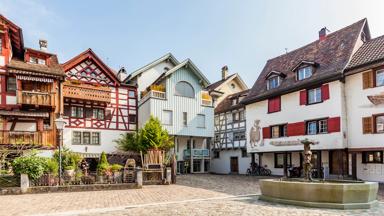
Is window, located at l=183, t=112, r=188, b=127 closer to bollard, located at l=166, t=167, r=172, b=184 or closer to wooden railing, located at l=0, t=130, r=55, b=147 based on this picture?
bollard, located at l=166, t=167, r=172, b=184

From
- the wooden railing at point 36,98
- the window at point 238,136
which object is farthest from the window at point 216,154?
the wooden railing at point 36,98

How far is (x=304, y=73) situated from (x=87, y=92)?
18830 millimetres

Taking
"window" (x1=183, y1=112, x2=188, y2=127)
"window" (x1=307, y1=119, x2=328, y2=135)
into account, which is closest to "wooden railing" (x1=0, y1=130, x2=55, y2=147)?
"window" (x1=183, y1=112, x2=188, y2=127)

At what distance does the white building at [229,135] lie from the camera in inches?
1420

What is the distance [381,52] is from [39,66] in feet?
84.5

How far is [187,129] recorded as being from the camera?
1335 inches

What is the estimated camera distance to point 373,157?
73.0 ft

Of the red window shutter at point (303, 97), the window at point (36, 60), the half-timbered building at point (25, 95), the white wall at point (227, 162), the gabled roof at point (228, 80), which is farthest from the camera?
the gabled roof at point (228, 80)

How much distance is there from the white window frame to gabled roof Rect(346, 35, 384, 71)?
288 cm

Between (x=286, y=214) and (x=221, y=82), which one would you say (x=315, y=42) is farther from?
(x=286, y=214)

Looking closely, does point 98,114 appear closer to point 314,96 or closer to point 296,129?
point 296,129

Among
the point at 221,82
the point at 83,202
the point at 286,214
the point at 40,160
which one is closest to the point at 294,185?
the point at 286,214

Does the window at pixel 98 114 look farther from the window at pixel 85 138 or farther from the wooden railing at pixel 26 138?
the wooden railing at pixel 26 138

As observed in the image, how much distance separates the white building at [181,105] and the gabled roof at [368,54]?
15637 millimetres
